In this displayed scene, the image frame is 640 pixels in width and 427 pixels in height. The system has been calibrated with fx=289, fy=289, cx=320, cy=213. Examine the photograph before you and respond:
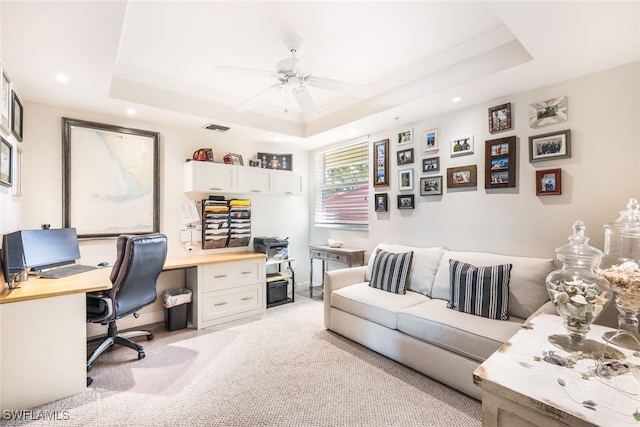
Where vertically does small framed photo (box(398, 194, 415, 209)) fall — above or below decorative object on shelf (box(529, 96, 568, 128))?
Result: below

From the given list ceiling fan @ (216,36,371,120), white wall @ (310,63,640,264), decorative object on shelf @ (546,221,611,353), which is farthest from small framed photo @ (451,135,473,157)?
decorative object on shelf @ (546,221,611,353)

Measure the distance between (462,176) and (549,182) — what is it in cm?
74

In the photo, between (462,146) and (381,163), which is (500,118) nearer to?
(462,146)

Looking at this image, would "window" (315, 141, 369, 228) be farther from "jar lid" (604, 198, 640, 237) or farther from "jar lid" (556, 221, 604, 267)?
"jar lid" (604, 198, 640, 237)

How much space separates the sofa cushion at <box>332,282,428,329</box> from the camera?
2.55 metres

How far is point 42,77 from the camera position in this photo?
2312mm

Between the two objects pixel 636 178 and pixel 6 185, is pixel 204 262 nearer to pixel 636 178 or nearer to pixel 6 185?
pixel 6 185

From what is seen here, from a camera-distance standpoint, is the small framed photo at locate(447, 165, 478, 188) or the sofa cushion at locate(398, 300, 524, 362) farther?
the small framed photo at locate(447, 165, 478, 188)

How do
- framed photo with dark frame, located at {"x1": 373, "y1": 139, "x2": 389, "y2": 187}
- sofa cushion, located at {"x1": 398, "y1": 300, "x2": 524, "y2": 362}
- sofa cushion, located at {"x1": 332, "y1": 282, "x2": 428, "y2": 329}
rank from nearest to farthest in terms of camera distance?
sofa cushion, located at {"x1": 398, "y1": 300, "x2": 524, "y2": 362}, sofa cushion, located at {"x1": 332, "y1": 282, "x2": 428, "y2": 329}, framed photo with dark frame, located at {"x1": 373, "y1": 139, "x2": 389, "y2": 187}

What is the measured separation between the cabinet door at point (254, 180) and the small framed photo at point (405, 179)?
185 cm

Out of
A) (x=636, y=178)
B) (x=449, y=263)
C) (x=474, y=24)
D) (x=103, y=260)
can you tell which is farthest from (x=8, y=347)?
(x=636, y=178)

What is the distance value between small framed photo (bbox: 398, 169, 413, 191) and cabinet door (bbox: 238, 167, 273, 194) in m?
1.85

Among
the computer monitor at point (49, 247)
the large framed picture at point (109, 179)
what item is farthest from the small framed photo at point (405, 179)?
the computer monitor at point (49, 247)

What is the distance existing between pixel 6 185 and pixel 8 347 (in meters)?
1.17
